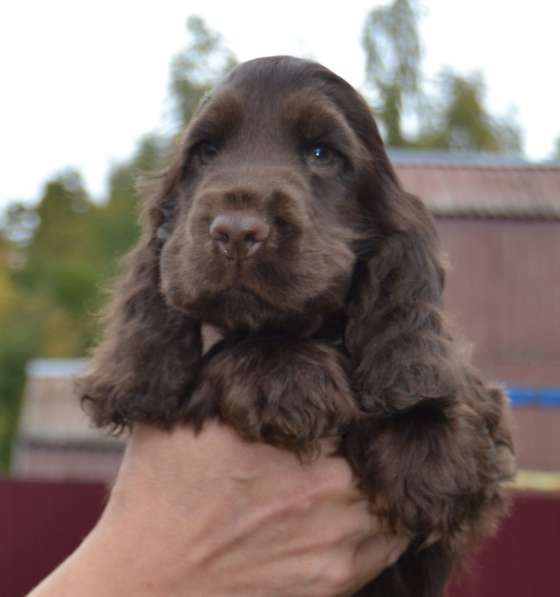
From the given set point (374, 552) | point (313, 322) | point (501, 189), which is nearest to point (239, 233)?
point (313, 322)

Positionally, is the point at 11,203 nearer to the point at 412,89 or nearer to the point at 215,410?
the point at 412,89

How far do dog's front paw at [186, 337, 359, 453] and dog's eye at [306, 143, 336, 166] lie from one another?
491 mm

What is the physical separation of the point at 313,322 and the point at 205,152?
1.87 feet

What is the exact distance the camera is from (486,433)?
280 centimetres

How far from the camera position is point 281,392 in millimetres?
2588

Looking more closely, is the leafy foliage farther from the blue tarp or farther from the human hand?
the human hand

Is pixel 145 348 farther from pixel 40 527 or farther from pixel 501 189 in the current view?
pixel 501 189

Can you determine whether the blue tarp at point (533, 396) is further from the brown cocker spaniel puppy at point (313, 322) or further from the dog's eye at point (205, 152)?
the dog's eye at point (205, 152)

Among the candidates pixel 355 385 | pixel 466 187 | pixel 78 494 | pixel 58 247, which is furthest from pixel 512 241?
pixel 58 247

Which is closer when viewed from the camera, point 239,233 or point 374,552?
point 239,233

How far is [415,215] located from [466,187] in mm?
2509

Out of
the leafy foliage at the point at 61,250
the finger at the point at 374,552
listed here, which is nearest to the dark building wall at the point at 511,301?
the finger at the point at 374,552

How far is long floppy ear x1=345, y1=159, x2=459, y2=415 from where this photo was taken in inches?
103

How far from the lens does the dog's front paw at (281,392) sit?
2.58 metres
